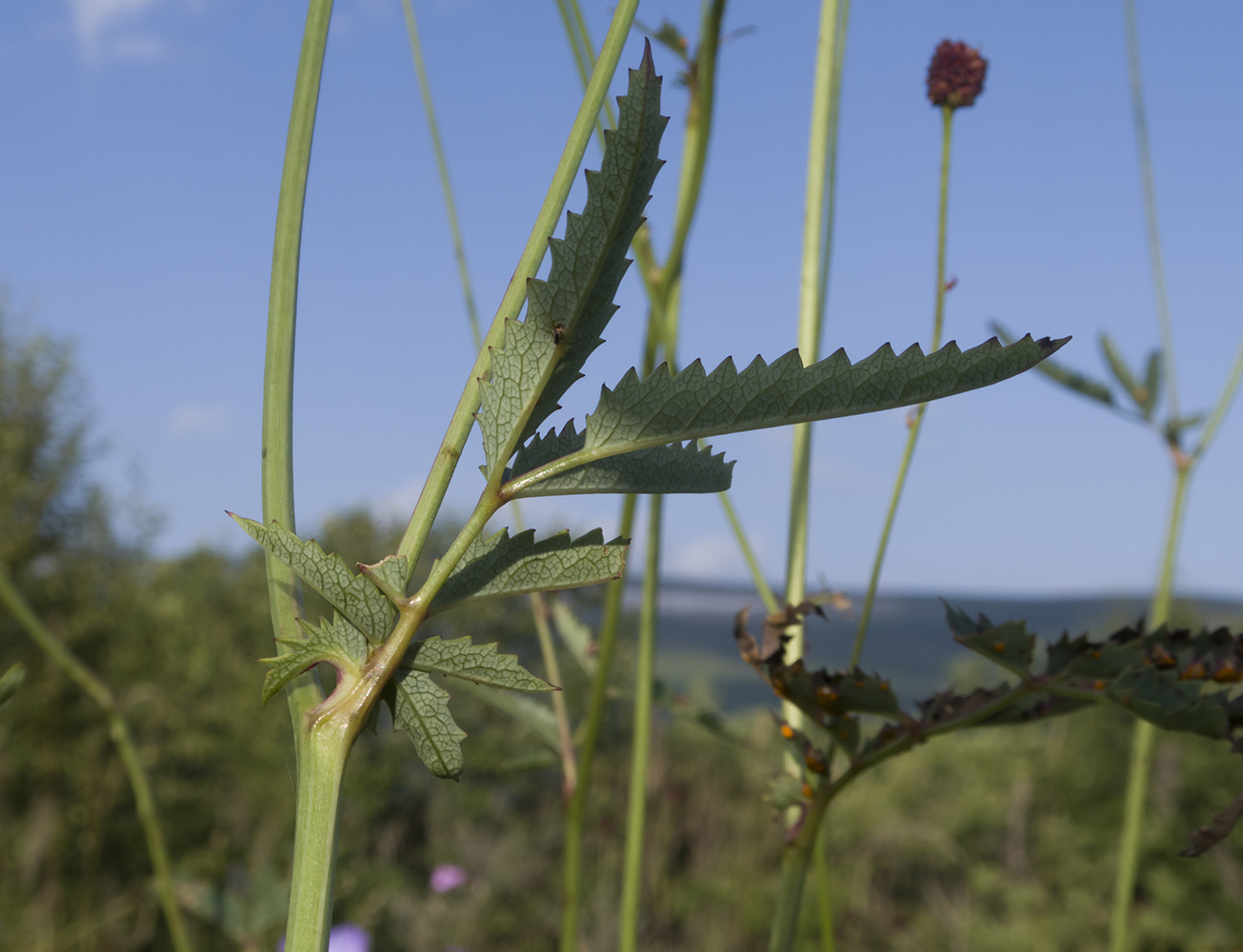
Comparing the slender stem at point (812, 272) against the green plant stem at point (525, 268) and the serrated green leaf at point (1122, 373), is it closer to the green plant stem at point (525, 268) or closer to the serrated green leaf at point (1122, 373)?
the green plant stem at point (525, 268)

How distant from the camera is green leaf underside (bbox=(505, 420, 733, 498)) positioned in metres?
0.23

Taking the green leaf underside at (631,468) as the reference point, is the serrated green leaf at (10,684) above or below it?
below

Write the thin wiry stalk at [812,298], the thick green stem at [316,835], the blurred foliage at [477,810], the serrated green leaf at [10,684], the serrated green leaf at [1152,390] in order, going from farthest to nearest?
the blurred foliage at [477,810] < the serrated green leaf at [1152,390] < the thin wiry stalk at [812,298] < the serrated green leaf at [10,684] < the thick green stem at [316,835]

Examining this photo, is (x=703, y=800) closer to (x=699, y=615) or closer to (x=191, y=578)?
(x=699, y=615)

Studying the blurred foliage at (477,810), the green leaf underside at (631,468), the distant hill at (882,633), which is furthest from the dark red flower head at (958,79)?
the distant hill at (882,633)

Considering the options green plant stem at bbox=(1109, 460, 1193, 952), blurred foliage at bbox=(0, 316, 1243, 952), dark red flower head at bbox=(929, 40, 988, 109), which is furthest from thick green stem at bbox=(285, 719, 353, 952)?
blurred foliage at bbox=(0, 316, 1243, 952)

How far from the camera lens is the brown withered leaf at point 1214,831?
0.31 m

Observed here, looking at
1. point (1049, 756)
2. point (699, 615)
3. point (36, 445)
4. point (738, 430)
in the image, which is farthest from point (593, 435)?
point (699, 615)

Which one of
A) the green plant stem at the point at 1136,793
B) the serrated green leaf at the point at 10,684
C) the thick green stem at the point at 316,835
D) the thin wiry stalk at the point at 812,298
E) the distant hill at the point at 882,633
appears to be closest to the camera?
the thick green stem at the point at 316,835

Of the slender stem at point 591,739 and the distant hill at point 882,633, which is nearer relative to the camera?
the slender stem at point 591,739

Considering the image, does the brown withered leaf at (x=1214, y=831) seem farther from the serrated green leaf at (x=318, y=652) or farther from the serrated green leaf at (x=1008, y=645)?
the serrated green leaf at (x=318, y=652)

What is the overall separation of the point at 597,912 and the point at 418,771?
1.85m

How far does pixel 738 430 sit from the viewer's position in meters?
0.23

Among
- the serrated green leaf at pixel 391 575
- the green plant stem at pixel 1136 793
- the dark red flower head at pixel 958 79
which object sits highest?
the dark red flower head at pixel 958 79
